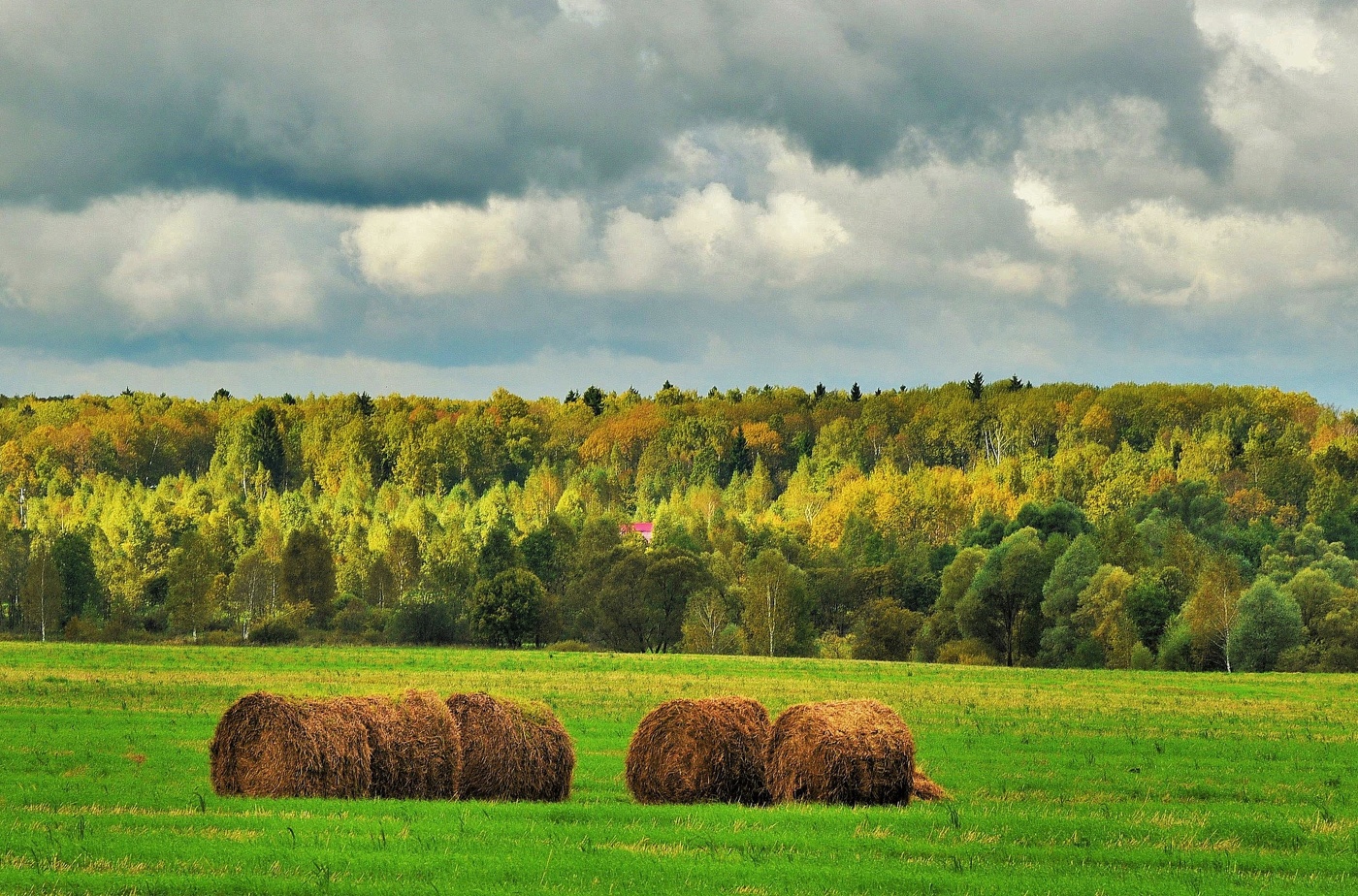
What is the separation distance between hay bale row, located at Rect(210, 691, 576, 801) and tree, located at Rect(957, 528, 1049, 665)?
78.8m

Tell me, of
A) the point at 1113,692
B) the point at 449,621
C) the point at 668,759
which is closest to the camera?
the point at 668,759

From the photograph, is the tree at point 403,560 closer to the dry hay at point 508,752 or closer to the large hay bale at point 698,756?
the dry hay at point 508,752

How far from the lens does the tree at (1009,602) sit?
98562 millimetres

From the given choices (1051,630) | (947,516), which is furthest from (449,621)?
(947,516)

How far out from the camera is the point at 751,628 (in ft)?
354

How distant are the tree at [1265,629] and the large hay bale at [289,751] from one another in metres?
72.4

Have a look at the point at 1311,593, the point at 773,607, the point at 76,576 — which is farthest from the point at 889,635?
the point at 76,576

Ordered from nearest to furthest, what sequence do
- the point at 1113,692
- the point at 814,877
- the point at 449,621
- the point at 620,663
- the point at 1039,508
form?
1. the point at 814,877
2. the point at 1113,692
3. the point at 620,663
4. the point at 449,621
5. the point at 1039,508

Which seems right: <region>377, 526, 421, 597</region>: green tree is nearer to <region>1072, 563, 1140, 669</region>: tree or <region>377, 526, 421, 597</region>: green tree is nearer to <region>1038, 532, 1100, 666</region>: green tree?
<region>1038, 532, 1100, 666</region>: green tree

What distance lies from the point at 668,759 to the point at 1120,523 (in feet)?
297

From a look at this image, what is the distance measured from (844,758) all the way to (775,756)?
1.43 meters

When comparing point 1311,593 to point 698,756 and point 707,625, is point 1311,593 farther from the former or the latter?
point 698,756

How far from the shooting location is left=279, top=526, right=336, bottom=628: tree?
125m

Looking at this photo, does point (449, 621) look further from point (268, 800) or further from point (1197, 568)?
point (268, 800)
